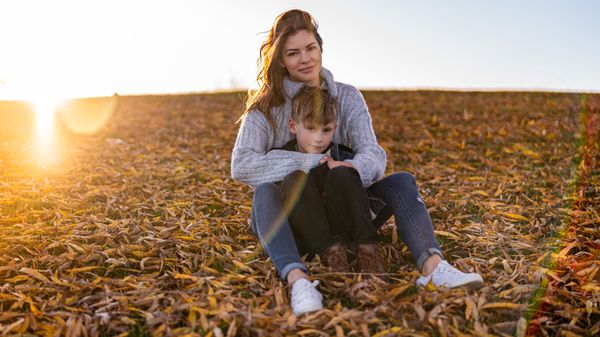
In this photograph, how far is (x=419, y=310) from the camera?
3000 mm

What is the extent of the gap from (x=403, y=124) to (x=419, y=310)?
8.56m

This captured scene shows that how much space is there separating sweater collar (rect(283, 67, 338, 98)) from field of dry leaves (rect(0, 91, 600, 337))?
52.0 inches

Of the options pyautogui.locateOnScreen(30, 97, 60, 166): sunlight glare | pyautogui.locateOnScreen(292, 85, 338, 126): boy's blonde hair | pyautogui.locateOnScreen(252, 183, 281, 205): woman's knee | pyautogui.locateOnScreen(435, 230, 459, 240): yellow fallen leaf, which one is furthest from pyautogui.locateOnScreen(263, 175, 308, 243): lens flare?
pyautogui.locateOnScreen(30, 97, 60, 166): sunlight glare

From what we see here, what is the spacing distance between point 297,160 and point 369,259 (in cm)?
90

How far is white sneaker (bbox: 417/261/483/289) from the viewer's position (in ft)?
10.5

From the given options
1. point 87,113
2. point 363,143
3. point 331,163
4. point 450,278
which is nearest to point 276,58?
point 363,143

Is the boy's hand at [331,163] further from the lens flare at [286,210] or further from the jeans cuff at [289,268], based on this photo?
the jeans cuff at [289,268]

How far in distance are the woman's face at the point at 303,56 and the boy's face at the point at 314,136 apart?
431mm

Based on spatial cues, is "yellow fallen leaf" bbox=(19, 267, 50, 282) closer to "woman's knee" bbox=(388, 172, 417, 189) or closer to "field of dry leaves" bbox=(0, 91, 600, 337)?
"field of dry leaves" bbox=(0, 91, 600, 337)

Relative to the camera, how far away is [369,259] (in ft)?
11.3

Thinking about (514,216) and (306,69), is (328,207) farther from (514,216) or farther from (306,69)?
(514,216)

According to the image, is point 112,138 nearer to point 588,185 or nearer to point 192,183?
point 192,183

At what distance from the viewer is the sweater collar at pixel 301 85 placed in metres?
4.23

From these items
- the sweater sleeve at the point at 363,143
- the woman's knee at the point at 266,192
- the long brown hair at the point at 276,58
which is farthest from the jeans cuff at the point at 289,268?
the long brown hair at the point at 276,58
